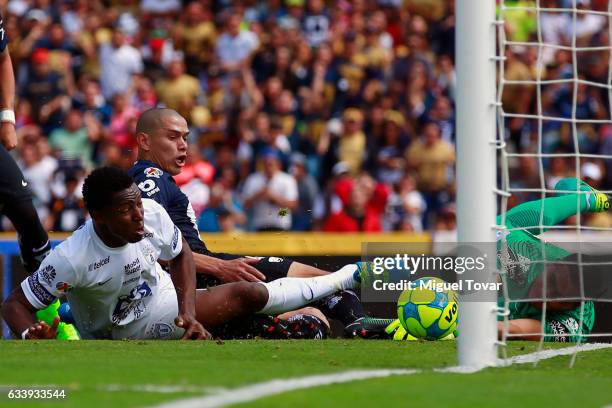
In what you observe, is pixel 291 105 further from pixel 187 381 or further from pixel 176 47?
pixel 187 381

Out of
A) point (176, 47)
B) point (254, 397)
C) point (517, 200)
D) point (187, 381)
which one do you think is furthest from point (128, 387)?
point (176, 47)

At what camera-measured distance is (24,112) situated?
15695 millimetres

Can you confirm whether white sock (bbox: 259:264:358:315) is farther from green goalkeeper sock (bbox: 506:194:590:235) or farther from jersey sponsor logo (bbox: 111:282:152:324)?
green goalkeeper sock (bbox: 506:194:590:235)

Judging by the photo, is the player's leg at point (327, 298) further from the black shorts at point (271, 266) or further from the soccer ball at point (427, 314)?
the soccer ball at point (427, 314)

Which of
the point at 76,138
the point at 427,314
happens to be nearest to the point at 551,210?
the point at 427,314

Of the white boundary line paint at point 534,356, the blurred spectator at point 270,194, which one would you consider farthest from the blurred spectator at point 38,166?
the white boundary line paint at point 534,356

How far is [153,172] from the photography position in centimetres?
779

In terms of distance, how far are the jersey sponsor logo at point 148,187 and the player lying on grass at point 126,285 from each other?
439mm

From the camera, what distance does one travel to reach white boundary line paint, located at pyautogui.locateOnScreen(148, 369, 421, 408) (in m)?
4.02

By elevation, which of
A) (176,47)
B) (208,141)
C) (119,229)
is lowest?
(119,229)

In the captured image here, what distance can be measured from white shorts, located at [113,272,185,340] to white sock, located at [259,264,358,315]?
0.63 m

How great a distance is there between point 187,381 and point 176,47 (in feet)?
41.2

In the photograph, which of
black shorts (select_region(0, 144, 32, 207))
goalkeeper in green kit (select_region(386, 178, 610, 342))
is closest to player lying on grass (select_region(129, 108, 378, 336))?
goalkeeper in green kit (select_region(386, 178, 610, 342))

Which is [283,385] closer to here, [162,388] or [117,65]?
[162,388]
